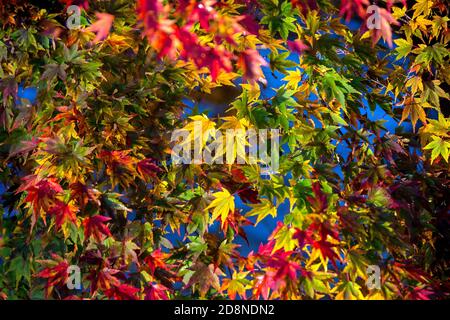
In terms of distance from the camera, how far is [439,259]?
3.19 metres

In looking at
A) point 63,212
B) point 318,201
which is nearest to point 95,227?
point 63,212

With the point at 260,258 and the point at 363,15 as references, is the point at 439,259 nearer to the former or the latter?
the point at 260,258

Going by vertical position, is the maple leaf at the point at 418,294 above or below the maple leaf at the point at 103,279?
below

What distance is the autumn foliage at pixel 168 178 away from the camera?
2.53 m

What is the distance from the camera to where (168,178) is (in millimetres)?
2873

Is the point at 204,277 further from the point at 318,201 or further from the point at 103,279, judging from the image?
the point at 318,201

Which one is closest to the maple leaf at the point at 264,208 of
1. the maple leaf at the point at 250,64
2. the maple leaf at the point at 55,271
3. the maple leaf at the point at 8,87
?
the maple leaf at the point at 250,64

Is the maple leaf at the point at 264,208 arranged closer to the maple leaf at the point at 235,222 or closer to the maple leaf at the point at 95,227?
the maple leaf at the point at 235,222

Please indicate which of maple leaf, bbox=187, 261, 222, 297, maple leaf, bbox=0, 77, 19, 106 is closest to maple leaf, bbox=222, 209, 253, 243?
maple leaf, bbox=187, 261, 222, 297

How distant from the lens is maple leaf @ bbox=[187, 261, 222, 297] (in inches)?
104

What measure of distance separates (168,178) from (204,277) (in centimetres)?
50

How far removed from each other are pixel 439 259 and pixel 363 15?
1532mm
